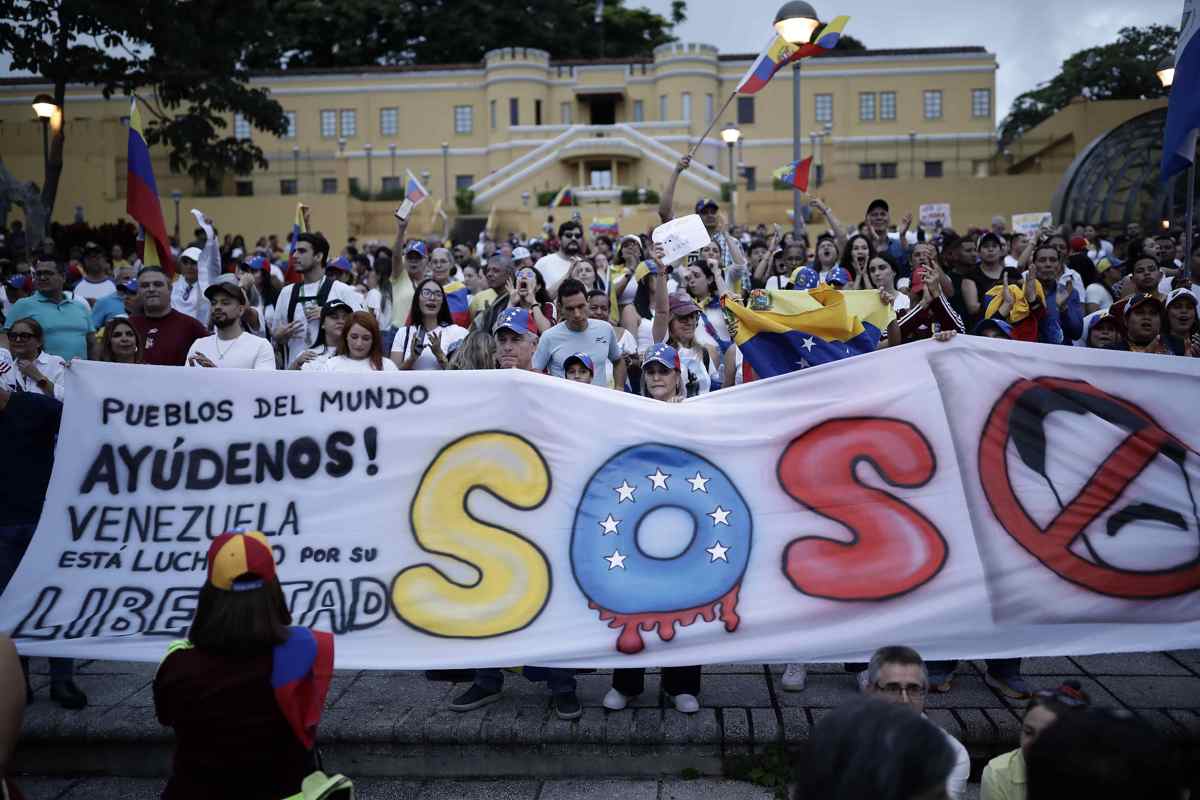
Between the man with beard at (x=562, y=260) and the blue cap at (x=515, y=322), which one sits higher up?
the man with beard at (x=562, y=260)

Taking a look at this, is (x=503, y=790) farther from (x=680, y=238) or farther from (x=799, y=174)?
(x=799, y=174)

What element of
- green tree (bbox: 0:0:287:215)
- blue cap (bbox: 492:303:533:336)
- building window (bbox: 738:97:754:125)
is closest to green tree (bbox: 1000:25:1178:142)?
building window (bbox: 738:97:754:125)

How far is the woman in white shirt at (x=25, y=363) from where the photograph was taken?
21.8 feet

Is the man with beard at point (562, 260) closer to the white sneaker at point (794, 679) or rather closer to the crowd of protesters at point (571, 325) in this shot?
the crowd of protesters at point (571, 325)

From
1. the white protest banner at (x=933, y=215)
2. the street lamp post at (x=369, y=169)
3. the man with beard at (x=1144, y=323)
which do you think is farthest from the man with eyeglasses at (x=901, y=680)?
the street lamp post at (x=369, y=169)

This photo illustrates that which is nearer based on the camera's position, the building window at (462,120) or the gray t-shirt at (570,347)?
the gray t-shirt at (570,347)

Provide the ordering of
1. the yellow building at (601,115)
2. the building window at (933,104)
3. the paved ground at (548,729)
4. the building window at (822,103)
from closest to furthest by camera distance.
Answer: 1. the paved ground at (548,729)
2. the yellow building at (601,115)
3. the building window at (933,104)
4. the building window at (822,103)

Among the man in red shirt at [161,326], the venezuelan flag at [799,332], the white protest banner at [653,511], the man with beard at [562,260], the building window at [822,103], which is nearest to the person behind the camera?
the white protest banner at [653,511]

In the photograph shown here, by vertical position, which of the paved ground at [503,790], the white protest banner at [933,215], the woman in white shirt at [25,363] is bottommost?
the paved ground at [503,790]

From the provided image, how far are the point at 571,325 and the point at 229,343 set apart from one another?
2.12 meters

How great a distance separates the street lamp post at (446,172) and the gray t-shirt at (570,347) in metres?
52.1

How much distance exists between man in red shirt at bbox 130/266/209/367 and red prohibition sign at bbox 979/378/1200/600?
4936mm

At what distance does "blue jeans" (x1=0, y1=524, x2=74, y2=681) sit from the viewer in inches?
208

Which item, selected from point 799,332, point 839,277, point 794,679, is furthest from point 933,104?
point 794,679
